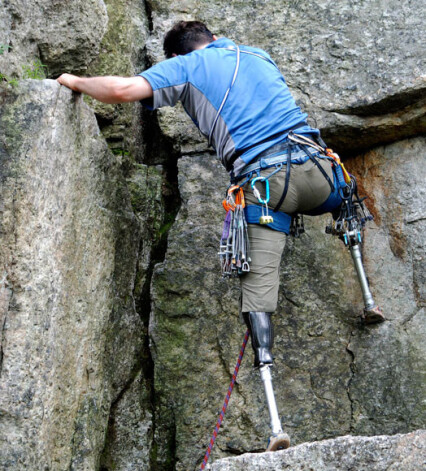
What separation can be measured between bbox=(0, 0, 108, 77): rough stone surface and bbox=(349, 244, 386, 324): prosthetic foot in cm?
231

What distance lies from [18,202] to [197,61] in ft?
4.72

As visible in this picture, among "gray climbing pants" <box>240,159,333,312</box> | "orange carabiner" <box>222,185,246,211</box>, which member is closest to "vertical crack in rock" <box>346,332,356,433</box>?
"gray climbing pants" <box>240,159,333,312</box>

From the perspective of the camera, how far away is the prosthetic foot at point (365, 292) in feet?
15.3

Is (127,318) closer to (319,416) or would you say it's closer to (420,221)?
(319,416)

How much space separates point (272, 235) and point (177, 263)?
110 centimetres

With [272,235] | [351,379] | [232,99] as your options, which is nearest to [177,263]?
[272,235]

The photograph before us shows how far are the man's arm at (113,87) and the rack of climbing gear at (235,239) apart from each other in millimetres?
826

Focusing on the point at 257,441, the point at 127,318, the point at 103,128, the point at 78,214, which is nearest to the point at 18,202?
the point at 78,214

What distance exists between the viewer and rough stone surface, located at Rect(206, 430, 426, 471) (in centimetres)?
288

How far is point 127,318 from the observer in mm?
4609

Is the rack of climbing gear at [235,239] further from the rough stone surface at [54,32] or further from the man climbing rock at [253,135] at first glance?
the rough stone surface at [54,32]

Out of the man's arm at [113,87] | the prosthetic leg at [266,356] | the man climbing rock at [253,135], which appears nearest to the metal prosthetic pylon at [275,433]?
the prosthetic leg at [266,356]

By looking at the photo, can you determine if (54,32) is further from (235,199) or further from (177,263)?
(177,263)

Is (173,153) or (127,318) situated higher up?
(173,153)
